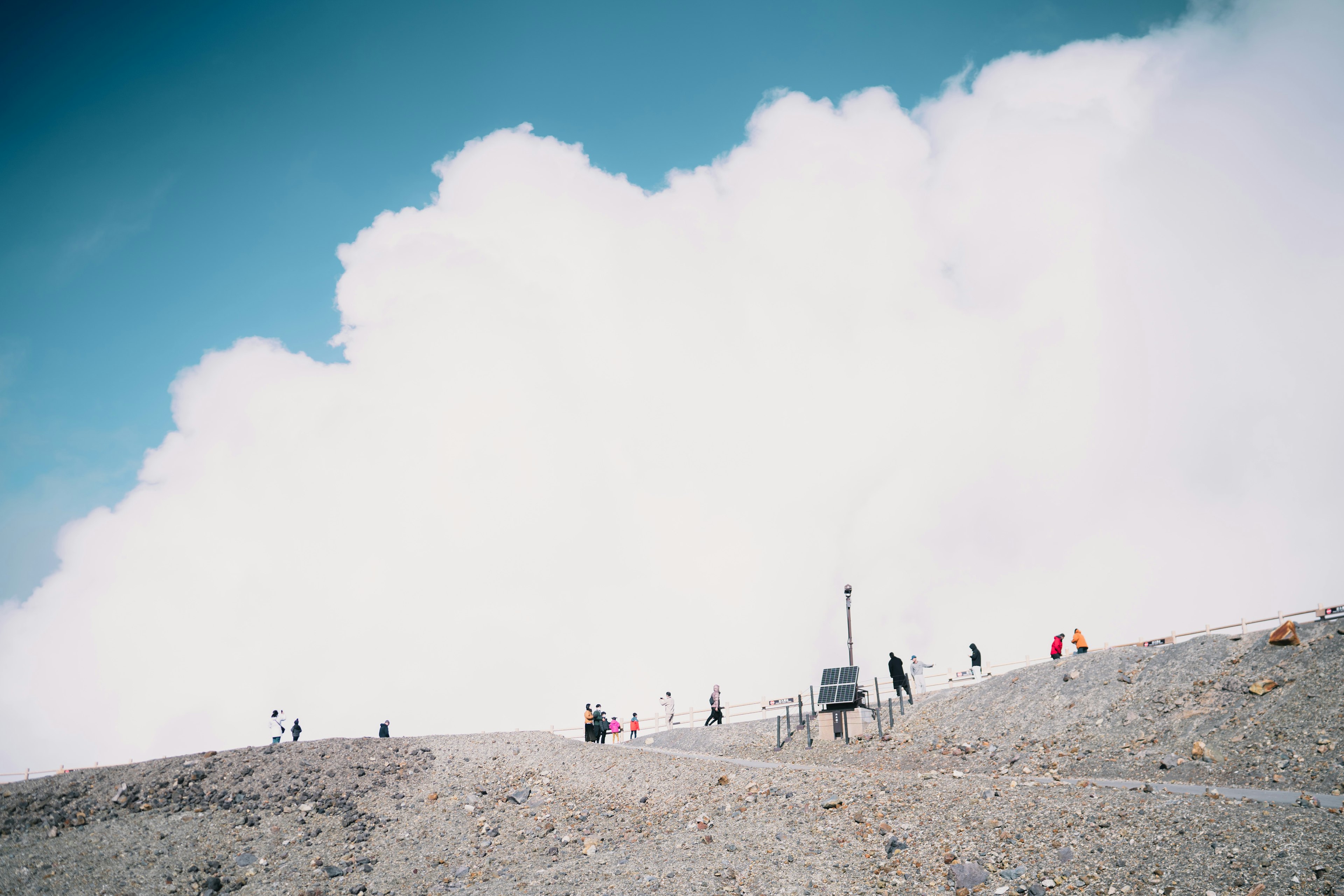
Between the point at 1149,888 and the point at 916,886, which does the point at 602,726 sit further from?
the point at 1149,888

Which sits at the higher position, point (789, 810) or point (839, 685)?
point (839, 685)

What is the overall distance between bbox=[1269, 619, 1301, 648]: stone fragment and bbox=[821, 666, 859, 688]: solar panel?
48.6ft

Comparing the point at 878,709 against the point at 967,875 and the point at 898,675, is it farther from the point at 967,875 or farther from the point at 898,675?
the point at 967,875

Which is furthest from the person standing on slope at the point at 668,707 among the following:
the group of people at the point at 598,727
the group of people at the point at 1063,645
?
the group of people at the point at 1063,645

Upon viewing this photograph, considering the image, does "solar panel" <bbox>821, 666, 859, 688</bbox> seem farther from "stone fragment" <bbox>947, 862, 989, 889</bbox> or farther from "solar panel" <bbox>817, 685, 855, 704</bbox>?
"stone fragment" <bbox>947, 862, 989, 889</bbox>

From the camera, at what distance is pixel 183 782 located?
2500cm

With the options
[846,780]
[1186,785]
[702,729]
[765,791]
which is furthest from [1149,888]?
[702,729]

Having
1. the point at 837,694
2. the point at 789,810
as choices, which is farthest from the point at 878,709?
the point at 789,810

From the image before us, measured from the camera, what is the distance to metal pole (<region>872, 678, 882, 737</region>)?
3117 centimetres

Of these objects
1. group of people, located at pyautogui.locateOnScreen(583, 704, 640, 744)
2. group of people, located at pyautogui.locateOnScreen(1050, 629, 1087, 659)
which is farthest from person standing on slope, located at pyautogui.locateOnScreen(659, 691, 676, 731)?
group of people, located at pyautogui.locateOnScreen(1050, 629, 1087, 659)

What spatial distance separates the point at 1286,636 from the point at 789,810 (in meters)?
18.3

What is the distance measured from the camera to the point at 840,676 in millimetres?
32750

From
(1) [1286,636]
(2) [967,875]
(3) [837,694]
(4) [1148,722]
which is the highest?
(1) [1286,636]

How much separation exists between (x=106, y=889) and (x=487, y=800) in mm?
10594
